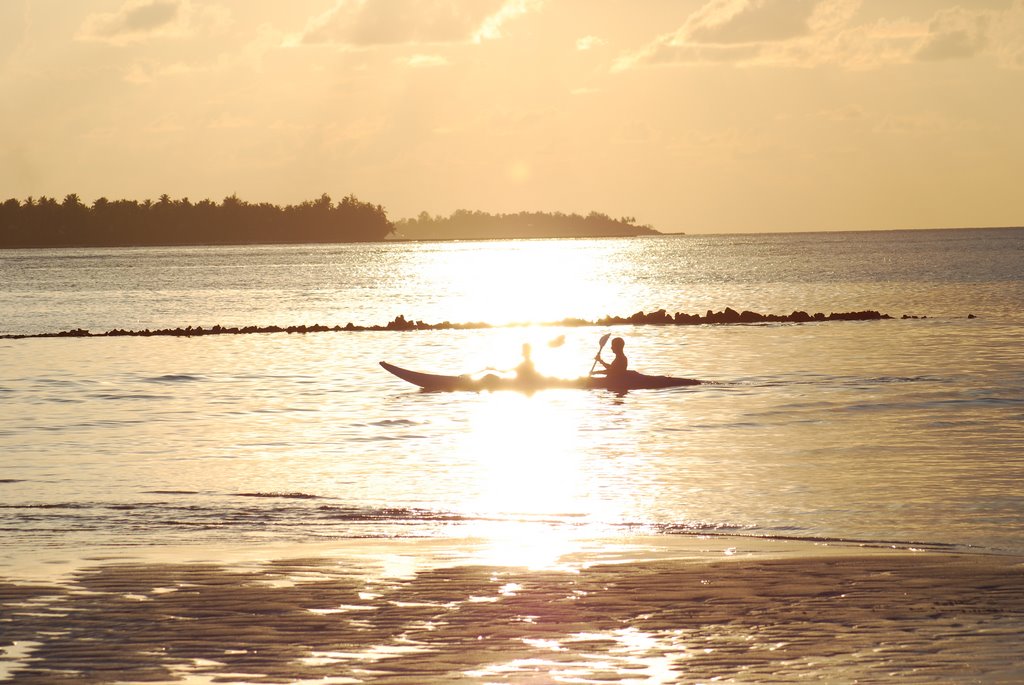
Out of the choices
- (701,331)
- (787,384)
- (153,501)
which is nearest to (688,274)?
(701,331)

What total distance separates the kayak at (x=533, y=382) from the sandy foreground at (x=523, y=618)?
25.6m

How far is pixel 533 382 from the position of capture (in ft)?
137

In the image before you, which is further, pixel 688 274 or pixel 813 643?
pixel 688 274

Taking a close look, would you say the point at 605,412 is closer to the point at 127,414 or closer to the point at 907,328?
the point at 127,414

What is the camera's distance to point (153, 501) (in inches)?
822

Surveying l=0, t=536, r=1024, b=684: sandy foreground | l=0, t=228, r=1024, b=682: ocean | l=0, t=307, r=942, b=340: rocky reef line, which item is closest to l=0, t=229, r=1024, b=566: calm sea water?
l=0, t=228, r=1024, b=682: ocean

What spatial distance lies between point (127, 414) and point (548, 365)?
2347 cm

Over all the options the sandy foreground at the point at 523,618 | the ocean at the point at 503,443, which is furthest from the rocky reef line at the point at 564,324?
the sandy foreground at the point at 523,618

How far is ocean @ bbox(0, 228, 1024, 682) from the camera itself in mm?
18016

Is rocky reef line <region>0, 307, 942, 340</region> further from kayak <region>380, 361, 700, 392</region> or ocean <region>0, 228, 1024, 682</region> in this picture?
kayak <region>380, 361, 700, 392</region>

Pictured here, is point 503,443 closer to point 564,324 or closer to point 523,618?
point 523,618

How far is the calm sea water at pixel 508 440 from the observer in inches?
734

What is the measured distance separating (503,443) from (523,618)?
17.4 m

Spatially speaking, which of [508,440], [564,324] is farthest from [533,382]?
[564,324]
